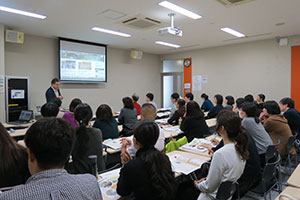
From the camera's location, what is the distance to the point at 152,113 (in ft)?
8.96

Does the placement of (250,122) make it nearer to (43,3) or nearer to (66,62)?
(43,3)

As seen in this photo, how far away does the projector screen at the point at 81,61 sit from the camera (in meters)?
6.45

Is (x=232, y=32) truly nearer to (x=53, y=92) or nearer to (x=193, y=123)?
(x=193, y=123)

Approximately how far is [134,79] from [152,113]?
632 cm

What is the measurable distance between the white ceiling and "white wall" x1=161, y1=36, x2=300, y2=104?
63 cm

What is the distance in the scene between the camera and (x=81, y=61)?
22.5 feet

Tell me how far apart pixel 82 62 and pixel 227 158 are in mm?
6214

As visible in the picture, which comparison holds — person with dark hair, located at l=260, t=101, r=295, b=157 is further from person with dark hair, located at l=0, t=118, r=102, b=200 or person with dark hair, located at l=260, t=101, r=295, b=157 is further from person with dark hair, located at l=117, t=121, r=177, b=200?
person with dark hair, located at l=0, t=118, r=102, b=200

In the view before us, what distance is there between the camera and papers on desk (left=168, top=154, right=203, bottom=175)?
2023mm

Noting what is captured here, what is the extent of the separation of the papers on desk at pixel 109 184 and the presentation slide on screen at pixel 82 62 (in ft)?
17.5

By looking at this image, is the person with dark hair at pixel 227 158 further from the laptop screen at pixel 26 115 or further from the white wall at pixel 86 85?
the white wall at pixel 86 85

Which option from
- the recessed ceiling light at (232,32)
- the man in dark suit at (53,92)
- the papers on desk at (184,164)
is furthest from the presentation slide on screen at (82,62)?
the papers on desk at (184,164)

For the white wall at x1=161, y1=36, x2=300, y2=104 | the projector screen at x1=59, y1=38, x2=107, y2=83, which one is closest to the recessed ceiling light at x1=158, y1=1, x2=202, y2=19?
the white wall at x1=161, y1=36, x2=300, y2=104

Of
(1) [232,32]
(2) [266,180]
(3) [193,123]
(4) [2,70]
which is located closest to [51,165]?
(2) [266,180]
